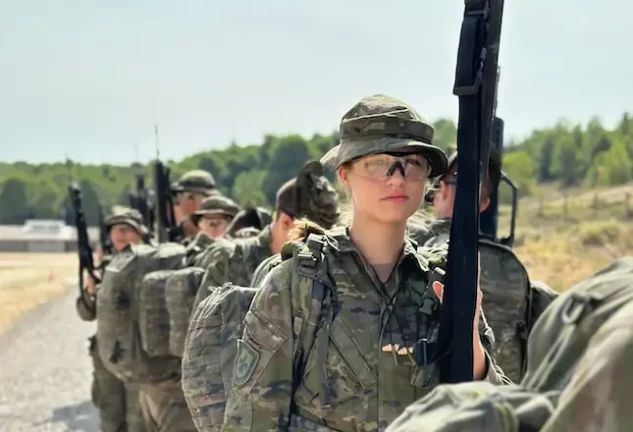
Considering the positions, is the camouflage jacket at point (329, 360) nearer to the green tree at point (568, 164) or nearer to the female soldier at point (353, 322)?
the female soldier at point (353, 322)

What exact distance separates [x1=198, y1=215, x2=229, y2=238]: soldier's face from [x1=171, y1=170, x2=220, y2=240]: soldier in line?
1.54m

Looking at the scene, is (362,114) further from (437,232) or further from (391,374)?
(437,232)

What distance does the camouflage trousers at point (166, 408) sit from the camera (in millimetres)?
6219

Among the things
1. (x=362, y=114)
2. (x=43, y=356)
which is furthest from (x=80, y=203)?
(x=362, y=114)

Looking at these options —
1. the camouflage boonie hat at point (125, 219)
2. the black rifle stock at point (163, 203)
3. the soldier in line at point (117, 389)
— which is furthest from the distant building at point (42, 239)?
the soldier in line at point (117, 389)

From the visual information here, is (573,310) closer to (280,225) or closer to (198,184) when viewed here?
(280,225)

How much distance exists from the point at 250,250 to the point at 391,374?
2545 millimetres

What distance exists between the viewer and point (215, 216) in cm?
721

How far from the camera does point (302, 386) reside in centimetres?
275

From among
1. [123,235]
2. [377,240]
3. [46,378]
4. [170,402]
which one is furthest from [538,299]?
[46,378]

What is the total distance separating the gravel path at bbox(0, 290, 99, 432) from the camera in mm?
9711

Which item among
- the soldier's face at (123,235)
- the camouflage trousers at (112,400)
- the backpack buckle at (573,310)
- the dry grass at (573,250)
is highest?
the backpack buckle at (573,310)

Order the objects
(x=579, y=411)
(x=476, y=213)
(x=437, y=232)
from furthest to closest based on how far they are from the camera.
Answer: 1. (x=437, y=232)
2. (x=476, y=213)
3. (x=579, y=411)

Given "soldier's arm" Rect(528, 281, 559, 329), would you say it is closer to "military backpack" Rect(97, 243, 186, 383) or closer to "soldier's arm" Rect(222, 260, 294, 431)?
"soldier's arm" Rect(222, 260, 294, 431)
